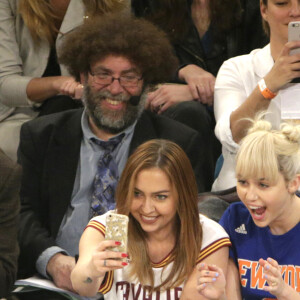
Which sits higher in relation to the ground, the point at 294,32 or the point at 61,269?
the point at 294,32

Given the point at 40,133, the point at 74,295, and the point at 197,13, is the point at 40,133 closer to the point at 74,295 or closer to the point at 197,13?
the point at 74,295

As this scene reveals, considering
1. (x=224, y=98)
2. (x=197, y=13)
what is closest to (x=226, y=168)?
(x=224, y=98)

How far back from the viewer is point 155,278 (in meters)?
3.02

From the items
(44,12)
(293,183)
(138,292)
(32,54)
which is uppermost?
(44,12)

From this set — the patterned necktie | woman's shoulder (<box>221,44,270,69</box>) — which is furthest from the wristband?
the patterned necktie

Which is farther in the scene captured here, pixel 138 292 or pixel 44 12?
pixel 44 12

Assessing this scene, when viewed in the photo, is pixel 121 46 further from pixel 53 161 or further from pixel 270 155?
pixel 270 155

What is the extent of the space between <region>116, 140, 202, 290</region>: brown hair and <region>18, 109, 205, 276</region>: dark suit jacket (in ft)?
2.37

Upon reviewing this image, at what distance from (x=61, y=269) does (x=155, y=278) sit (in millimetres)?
584

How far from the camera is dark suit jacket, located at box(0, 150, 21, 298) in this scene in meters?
3.12

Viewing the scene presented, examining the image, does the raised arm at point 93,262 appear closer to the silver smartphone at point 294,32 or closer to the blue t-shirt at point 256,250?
the blue t-shirt at point 256,250

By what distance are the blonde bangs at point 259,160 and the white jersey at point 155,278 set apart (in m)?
→ 0.25

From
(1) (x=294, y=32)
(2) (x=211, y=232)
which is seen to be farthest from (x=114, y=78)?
(2) (x=211, y=232)

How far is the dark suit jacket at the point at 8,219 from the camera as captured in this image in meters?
3.12
